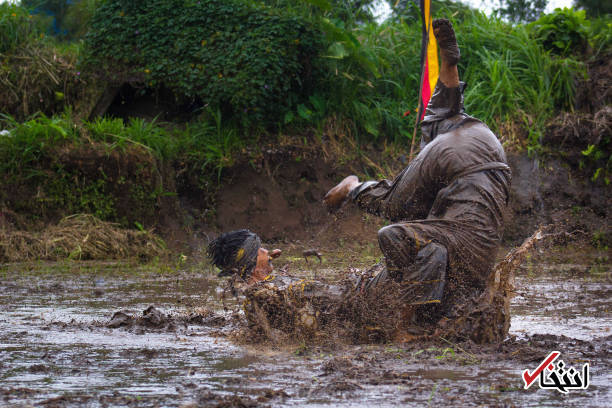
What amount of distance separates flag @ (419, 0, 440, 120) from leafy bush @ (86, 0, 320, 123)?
623cm

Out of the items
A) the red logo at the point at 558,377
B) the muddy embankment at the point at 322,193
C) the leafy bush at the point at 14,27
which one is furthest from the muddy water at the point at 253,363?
the leafy bush at the point at 14,27

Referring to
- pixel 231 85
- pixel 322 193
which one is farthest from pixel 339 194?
pixel 322 193

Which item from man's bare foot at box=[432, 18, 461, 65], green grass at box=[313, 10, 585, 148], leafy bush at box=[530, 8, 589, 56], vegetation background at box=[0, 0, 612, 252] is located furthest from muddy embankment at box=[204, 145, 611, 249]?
Answer: man's bare foot at box=[432, 18, 461, 65]

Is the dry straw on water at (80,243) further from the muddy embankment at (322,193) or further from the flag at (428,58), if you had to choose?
the flag at (428,58)

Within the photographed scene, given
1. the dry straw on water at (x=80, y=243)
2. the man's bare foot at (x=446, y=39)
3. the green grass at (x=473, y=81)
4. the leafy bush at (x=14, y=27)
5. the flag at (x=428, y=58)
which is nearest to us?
the man's bare foot at (x=446, y=39)

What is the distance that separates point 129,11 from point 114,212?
3578 millimetres

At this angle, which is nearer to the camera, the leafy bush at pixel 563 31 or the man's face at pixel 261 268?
the man's face at pixel 261 268

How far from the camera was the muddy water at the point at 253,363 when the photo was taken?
3.12 metres

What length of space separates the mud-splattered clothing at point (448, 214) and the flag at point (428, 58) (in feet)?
1.96

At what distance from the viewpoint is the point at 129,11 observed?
12133 millimetres

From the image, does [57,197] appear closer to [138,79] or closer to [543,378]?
[138,79]

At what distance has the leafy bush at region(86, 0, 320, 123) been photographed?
36.9 feet

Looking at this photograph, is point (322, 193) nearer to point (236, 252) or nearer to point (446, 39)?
point (236, 252)

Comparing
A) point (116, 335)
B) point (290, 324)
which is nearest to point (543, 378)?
point (290, 324)
